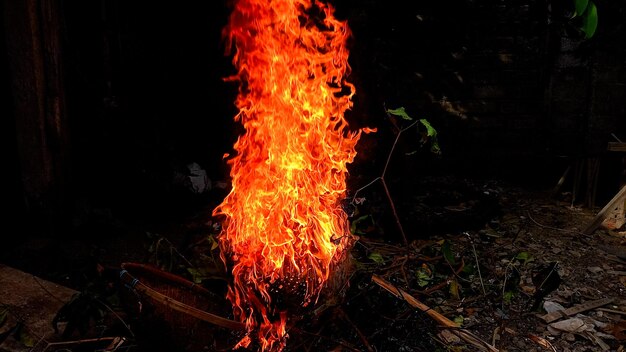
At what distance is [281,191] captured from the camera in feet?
12.2

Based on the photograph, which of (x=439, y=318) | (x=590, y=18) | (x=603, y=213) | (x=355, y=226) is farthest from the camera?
(x=603, y=213)

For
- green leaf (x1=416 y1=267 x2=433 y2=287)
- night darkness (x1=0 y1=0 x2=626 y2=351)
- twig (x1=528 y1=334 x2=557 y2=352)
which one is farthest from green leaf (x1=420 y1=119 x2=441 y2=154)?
twig (x1=528 y1=334 x2=557 y2=352)

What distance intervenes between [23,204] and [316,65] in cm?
368

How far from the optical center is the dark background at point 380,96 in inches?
221

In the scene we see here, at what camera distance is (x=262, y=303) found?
3.34 metres

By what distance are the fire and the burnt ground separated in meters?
0.27

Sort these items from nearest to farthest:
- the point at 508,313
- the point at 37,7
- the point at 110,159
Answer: the point at 508,313, the point at 37,7, the point at 110,159

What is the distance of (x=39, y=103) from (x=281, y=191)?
3.12 m

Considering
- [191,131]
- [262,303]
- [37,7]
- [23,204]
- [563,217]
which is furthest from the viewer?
[191,131]

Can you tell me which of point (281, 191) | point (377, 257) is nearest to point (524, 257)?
point (377, 257)

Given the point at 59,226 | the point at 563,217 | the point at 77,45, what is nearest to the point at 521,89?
the point at 563,217

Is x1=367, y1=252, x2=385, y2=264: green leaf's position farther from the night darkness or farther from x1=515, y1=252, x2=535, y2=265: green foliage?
x1=515, y1=252, x2=535, y2=265: green foliage

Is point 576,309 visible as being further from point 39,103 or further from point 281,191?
point 39,103

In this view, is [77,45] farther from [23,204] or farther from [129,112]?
[23,204]
